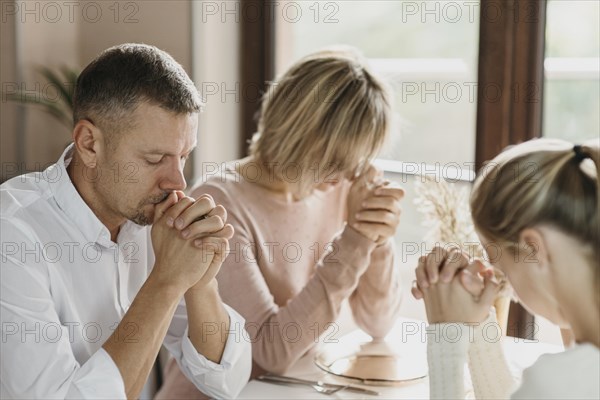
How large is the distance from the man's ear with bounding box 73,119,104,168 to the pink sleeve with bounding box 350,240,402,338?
821mm

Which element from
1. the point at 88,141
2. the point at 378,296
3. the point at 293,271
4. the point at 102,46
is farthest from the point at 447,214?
the point at 102,46

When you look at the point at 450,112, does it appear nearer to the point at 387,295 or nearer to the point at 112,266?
the point at 387,295

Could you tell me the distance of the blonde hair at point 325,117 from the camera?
6.25 feet

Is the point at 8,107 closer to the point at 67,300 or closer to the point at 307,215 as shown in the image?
the point at 307,215

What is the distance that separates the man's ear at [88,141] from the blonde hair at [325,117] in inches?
23.2

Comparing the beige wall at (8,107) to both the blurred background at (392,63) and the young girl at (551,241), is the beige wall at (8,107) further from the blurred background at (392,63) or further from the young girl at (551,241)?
the young girl at (551,241)

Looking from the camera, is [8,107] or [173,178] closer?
[173,178]

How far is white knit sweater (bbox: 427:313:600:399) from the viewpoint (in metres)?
1.07

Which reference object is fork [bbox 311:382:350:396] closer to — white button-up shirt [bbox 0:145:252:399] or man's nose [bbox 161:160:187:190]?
white button-up shirt [bbox 0:145:252:399]

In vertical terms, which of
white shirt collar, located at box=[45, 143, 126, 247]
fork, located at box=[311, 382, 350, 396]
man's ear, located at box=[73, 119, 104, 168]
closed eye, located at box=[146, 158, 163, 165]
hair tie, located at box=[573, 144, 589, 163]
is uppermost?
hair tie, located at box=[573, 144, 589, 163]

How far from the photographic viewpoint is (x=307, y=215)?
209cm

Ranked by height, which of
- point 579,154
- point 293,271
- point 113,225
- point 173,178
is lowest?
point 293,271

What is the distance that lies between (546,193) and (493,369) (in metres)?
0.43

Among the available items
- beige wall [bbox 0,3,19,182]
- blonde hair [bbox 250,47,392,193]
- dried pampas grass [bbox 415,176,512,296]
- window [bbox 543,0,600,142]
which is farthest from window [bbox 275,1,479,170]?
beige wall [bbox 0,3,19,182]
